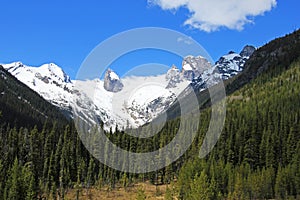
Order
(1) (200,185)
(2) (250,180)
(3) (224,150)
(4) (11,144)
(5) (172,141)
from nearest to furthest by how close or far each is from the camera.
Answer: (1) (200,185), (2) (250,180), (4) (11,144), (3) (224,150), (5) (172,141)

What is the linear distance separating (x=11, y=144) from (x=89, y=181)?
33871 mm

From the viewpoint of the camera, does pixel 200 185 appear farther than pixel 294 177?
No

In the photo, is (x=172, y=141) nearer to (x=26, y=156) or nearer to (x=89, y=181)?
(x=89, y=181)

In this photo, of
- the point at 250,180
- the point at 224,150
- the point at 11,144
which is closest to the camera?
the point at 250,180

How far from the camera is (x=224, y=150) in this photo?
157000mm

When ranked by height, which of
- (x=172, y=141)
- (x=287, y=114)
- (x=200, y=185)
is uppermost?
(x=287, y=114)

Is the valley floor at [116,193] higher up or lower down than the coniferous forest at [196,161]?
lower down

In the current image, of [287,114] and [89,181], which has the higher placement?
[287,114]

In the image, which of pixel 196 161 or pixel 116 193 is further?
pixel 196 161

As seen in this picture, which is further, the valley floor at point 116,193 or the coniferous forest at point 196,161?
Result: the valley floor at point 116,193

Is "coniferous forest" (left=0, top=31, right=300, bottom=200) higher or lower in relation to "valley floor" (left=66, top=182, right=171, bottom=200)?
higher

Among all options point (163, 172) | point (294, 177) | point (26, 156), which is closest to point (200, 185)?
point (294, 177)

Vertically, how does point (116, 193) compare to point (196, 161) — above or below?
below

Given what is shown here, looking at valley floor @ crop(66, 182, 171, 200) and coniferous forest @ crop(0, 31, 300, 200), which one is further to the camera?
valley floor @ crop(66, 182, 171, 200)
